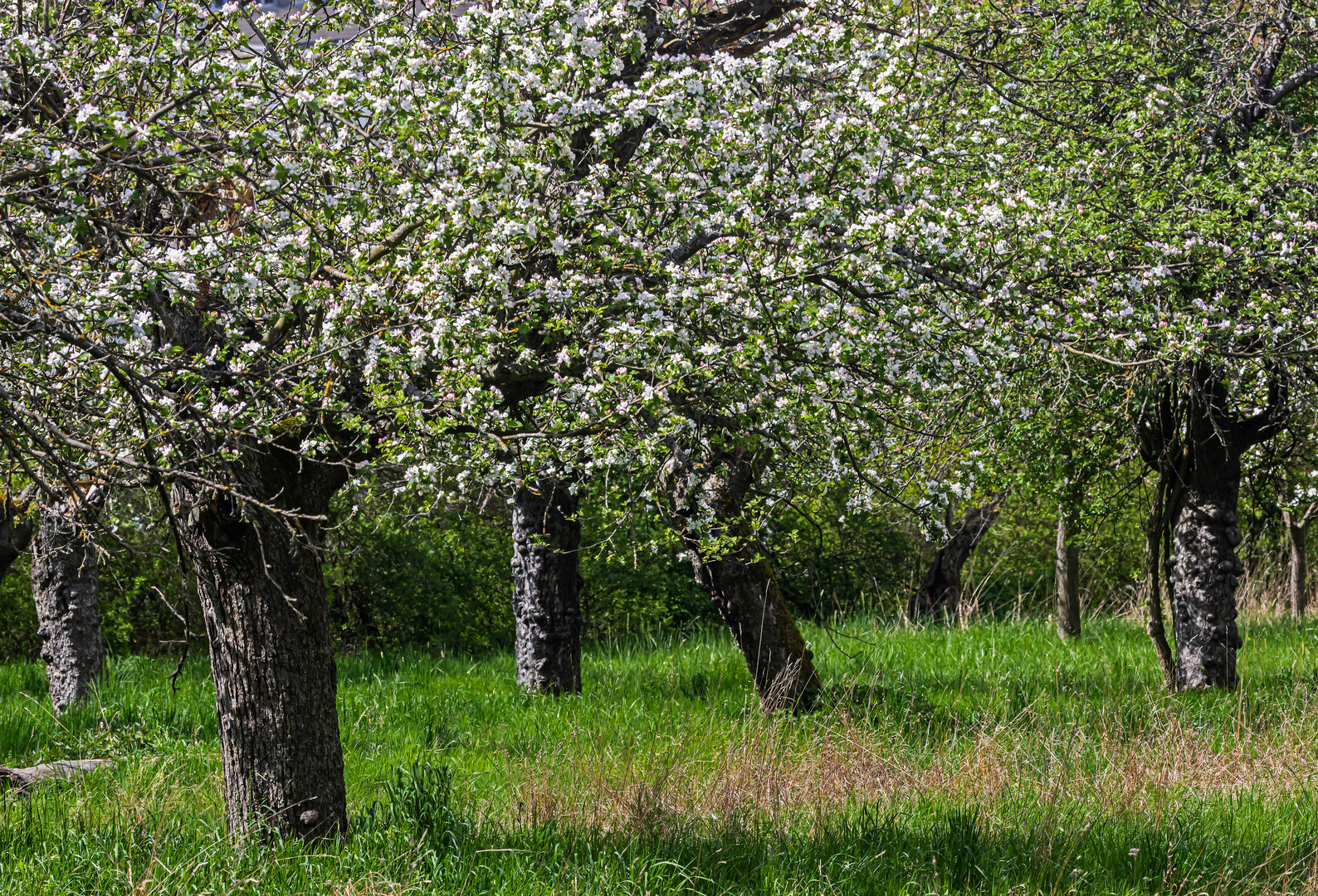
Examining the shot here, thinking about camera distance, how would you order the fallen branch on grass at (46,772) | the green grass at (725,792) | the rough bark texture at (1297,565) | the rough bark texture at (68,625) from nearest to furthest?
the green grass at (725,792) → the fallen branch on grass at (46,772) → the rough bark texture at (68,625) → the rough bark texture at (1297,565)

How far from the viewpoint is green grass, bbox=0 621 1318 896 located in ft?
15.6

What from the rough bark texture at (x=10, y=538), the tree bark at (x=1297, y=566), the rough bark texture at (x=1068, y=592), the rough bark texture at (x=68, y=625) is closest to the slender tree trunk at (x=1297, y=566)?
the tree bark at (x=1297, y=566)

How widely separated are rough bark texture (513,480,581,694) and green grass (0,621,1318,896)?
0.36 m

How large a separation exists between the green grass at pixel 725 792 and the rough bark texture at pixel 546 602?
36 cm

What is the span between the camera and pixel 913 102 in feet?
19.2

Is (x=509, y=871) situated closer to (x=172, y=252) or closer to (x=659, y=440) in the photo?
(x=659, y=440)

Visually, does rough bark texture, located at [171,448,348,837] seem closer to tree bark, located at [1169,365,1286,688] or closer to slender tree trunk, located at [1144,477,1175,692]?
slender tree trunk, located at [1144,477,1175,692]

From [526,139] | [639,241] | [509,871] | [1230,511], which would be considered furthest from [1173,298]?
[509,871]

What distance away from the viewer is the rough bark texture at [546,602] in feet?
30.9

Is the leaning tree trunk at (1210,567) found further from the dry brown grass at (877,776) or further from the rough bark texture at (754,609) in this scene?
the rough bark texture at (754,609)

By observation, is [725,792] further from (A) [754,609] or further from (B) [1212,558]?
(B) [1212,558]

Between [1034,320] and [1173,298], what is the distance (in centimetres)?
178

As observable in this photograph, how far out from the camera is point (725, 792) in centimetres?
566

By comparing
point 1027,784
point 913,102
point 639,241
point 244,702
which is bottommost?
point 1027,784
